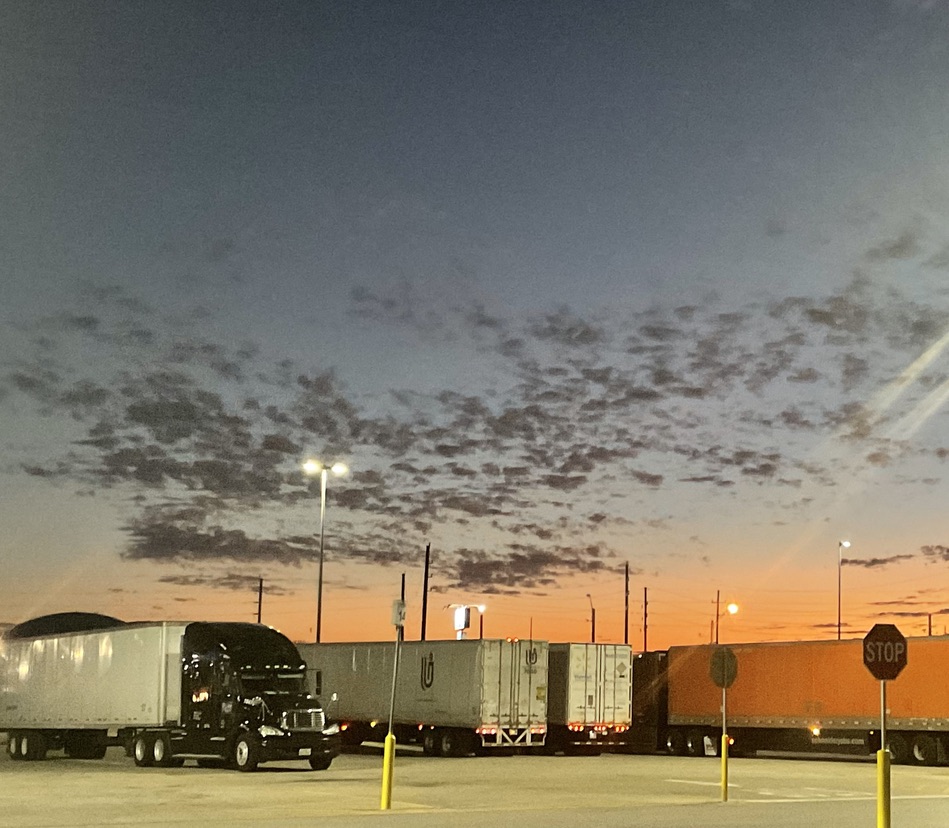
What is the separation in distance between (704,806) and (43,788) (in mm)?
11696

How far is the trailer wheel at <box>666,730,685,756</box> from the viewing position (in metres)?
44.6

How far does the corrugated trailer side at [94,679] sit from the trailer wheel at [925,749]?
19871 millimetres

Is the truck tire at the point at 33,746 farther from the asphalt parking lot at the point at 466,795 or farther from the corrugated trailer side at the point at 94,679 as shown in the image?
the asphalt parking lot at the point at 466,795

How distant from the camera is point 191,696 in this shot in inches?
1210

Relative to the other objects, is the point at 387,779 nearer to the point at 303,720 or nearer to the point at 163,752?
the point at 303,720

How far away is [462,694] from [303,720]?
32.0 ft

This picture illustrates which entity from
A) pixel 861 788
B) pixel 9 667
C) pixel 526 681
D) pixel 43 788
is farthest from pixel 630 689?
pixel 43 788

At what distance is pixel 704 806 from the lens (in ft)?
70.5

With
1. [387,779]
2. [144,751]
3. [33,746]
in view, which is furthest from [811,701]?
[387,779]

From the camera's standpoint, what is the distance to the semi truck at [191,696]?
29.6 m

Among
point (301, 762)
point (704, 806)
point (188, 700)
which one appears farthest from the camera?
point (301, 762)

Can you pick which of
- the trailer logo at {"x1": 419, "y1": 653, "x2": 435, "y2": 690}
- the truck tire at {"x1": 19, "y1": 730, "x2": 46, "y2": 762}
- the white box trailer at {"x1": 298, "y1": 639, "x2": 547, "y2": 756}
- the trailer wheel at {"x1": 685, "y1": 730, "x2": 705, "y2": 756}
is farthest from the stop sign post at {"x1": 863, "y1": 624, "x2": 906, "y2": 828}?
the trailer wheel at {"x1": 685, "y1": 730, "x2": 705, "y2": 756}

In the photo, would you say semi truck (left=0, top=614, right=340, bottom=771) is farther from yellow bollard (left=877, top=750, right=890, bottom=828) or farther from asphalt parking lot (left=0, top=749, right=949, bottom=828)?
yellow bollard (left=877, top=750, right=890, bottom=828)

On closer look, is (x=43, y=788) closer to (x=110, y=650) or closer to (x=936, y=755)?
(x=110, y=650)
